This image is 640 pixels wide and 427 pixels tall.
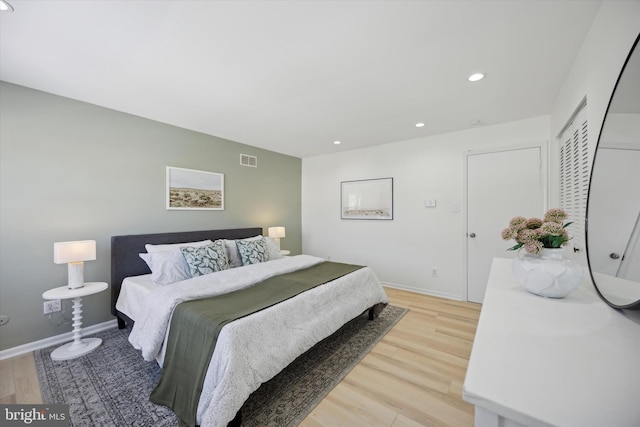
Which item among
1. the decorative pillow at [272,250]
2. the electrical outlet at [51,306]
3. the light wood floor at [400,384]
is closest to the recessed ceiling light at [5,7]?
the electrical outlet at [51,306]

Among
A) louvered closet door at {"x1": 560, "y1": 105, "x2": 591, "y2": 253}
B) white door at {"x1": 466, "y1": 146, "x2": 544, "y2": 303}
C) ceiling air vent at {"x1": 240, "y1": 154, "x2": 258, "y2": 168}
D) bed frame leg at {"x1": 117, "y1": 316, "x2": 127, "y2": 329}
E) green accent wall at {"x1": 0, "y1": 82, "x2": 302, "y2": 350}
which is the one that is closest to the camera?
louvered closet door at {"x1": 560, "y1": 105, "x2": 591, "y2": 253}

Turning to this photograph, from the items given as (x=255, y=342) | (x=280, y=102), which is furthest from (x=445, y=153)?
(x=255, y=342)

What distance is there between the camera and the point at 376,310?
3016mm

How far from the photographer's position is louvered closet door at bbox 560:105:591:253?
5.84 ft

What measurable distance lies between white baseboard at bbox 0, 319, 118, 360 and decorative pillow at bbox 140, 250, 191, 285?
856 millimetres

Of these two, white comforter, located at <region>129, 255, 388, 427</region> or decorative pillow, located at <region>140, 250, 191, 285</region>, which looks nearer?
white comforter, located at <region>129, 255, 388, 427</region>

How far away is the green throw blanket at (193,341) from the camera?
4.98 feet

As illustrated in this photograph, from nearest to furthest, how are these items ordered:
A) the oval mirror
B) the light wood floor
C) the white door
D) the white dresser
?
the white dresser
the oval mirror
the light wood floor
the white door

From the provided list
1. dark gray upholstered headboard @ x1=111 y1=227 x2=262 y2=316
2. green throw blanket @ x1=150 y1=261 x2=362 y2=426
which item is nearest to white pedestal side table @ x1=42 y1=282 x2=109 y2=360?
dark gray upholstered headboard @ x1=111 y1=227 x2=262 y2=316

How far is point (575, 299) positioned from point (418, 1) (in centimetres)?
170

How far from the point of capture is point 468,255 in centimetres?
354

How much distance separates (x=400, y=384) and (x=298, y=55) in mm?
2612

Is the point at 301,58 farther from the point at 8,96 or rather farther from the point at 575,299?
the point at 8,96

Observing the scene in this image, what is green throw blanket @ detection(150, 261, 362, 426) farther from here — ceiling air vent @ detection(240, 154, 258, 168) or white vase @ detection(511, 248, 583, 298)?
Result: ceiling air vent @ detection(240, 154, 258, 168)
